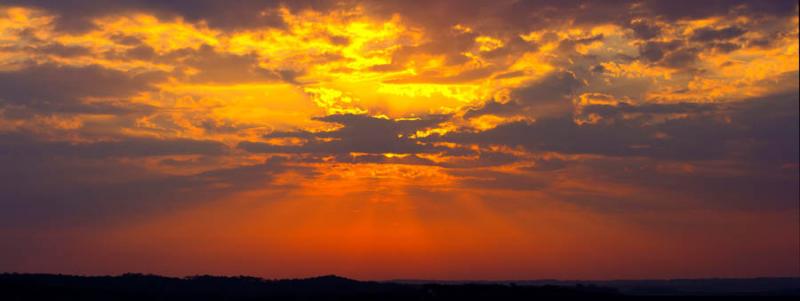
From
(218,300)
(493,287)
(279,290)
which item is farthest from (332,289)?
(493,287)

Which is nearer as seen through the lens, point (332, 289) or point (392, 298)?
point (392, 298)

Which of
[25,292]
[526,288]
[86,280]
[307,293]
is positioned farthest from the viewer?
[86,280]

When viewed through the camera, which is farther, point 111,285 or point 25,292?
point 111,285

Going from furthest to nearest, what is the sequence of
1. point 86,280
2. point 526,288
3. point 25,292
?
1. point 86,280
2. point 526,288
3. point 25,292

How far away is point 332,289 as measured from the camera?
119312 millimetres

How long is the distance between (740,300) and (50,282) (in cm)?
8689

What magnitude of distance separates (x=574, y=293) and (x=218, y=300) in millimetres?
42025

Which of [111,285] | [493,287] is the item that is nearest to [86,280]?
[111,285]

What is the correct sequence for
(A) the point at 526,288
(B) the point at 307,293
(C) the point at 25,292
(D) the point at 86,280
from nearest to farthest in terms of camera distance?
(C) the point at 25,292, (A) the point at 526,288, (B) the point at 307,293, (D) the point at 86,280

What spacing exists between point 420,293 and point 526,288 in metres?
12.2

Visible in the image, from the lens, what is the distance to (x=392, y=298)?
94.9 m

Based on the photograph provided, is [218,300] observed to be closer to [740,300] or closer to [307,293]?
[307,293]

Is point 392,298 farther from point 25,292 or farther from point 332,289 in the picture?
point 25,292

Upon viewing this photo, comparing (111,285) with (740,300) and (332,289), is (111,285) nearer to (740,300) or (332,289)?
(332,289)
